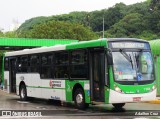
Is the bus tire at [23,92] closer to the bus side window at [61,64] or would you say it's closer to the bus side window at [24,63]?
the bus side window at [24,63]

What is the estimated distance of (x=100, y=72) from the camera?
49.6ft

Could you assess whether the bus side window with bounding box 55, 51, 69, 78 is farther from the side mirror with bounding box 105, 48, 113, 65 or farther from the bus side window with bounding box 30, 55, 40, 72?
the side mirror with bounding box 105, 48, 113, 65

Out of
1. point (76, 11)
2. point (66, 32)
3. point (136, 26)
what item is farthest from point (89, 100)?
point (76, 11)

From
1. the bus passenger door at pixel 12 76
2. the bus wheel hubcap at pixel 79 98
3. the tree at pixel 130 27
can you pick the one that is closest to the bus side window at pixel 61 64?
the bus wheel hubcap at pixel 79 98

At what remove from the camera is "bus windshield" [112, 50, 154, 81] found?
14602 mm

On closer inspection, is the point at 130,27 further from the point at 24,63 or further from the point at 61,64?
the point at 61,64

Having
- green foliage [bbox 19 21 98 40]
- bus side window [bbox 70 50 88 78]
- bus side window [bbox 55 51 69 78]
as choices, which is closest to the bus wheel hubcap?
bus side window [bbox 70 50 88 78]

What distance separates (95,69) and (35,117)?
341cm

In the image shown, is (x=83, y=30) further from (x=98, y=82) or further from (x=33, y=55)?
(x=98, y=82)

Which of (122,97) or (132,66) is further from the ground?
(132,66)

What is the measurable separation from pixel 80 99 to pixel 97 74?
165 centimetres

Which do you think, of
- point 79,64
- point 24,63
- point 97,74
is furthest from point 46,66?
point 97,74

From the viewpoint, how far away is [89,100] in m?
15.6

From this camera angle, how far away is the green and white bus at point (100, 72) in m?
14.5
